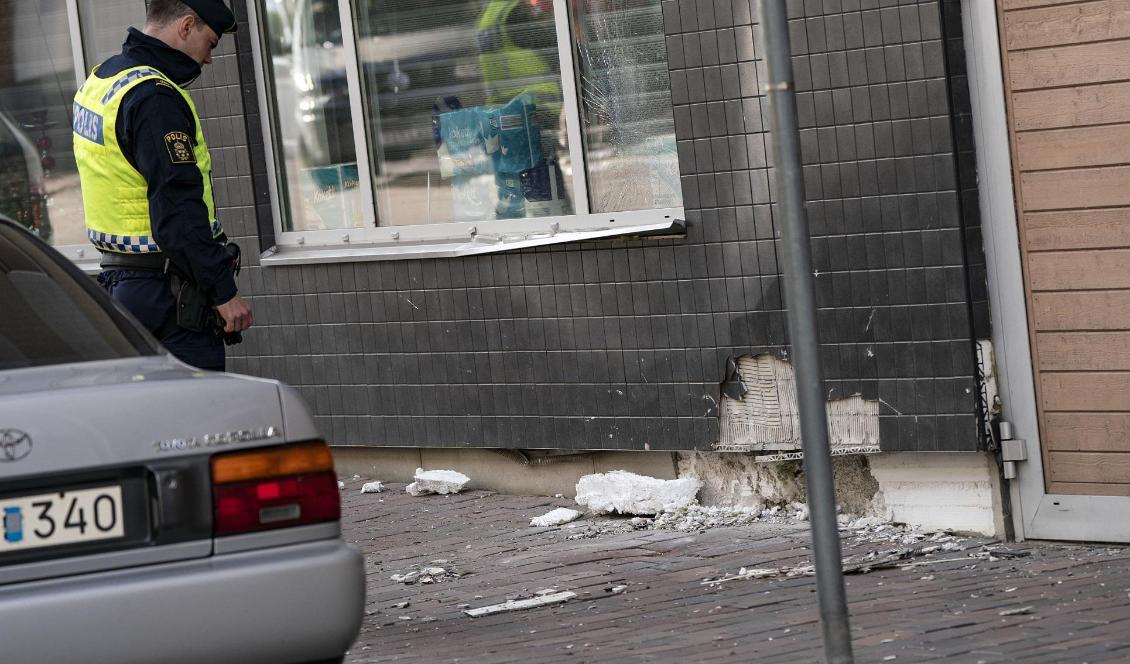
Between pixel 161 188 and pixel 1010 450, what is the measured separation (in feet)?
10.8

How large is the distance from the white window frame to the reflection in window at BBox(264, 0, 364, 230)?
0.06 meters

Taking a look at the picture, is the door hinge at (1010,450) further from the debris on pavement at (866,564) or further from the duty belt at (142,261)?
the duty belt at (142,261)

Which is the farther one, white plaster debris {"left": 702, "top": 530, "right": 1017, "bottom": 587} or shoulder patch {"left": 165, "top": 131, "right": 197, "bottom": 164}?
white plaster debris {"left": 702, "top": 530, "right": 1017, "bottom": 587}

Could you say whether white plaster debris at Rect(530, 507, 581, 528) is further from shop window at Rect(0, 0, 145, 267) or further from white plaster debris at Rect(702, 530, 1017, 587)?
shop window at Rect(0, 0, 145, 267)

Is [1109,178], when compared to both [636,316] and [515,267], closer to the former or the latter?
[636,316]

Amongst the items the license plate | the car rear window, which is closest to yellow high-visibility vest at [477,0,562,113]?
the car rear window

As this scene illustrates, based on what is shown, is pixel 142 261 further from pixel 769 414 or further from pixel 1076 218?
pixel 1076 218

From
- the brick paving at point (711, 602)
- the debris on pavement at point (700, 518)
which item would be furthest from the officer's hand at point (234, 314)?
the debris on pavement at point (700, 518)

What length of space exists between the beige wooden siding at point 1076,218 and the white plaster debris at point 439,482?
3038 millimetres

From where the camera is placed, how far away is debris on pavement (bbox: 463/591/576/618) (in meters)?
5.72

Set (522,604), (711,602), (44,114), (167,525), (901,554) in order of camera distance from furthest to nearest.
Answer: (44,114)
(901,554)
(522,604)
(711,602)
(167,525)

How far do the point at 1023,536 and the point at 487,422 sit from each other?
2.65 meters

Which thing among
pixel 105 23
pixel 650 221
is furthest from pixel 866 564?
pixel 105 23

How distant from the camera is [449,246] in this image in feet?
25.7
